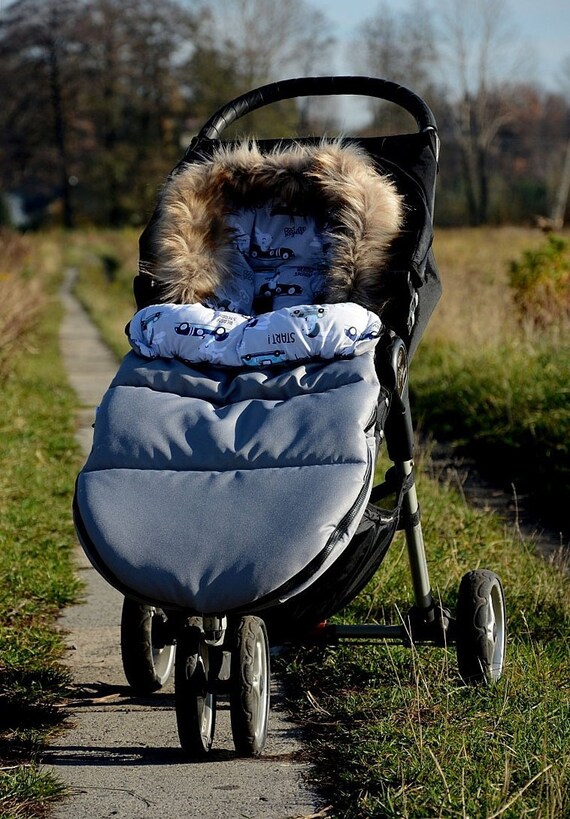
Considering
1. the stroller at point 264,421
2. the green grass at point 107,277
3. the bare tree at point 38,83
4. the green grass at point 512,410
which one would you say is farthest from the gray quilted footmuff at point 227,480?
the bare tree at point 38,83

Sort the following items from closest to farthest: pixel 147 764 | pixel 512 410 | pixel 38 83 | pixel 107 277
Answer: pixel 147 764, pixel 512 410, pixel 107 277, pixel 38 83

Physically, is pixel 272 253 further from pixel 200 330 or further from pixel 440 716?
pixel 440 716

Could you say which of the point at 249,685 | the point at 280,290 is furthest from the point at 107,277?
the point at 249,685

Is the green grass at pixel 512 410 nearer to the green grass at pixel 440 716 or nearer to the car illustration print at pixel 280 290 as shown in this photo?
the green grass at pixel 440 716

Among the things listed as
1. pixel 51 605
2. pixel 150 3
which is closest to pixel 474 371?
pixel 51 605

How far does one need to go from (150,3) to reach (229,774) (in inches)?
2132

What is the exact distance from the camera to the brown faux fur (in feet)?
12.8

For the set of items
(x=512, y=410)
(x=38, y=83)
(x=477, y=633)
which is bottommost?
(x=512, y=410)

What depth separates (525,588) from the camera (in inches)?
192

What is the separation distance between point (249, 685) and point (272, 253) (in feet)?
5.89

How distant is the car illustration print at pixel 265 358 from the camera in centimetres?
354

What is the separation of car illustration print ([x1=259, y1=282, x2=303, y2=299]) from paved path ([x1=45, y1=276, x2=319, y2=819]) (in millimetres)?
1489

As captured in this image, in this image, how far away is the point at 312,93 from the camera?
4516 mm

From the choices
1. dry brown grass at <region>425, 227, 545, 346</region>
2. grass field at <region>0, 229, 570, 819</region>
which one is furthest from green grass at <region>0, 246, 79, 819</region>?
dry brown grass at <region>425, 227, 545, 346</region>
